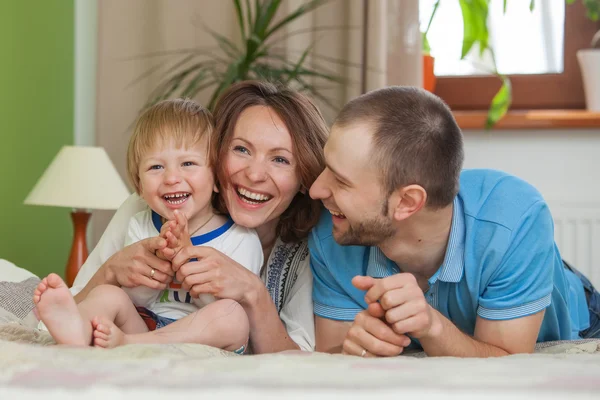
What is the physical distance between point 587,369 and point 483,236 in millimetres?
495

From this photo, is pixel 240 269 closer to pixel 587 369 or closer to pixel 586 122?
pixel 587 369

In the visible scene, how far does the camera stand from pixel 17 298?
5.58 ft

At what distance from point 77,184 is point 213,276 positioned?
1418 mm

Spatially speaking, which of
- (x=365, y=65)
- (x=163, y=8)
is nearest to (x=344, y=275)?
(x=365, y=65)

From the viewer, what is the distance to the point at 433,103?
52.7 inches

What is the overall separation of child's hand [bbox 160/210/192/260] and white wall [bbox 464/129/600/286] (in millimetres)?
2043

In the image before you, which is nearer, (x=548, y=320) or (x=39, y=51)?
(x=548, y=320)

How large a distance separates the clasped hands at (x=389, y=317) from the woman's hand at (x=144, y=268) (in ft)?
1.41

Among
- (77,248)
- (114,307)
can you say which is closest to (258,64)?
(77,248)

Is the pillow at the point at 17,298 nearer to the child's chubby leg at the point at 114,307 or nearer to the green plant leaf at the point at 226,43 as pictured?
the child's chubby leg at the point at 114,307

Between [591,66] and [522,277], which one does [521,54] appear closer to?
[591,66]

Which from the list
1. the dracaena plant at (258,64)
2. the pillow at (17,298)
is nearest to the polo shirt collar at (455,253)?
the pillow at (17,298)

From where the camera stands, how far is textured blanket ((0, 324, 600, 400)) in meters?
0.73

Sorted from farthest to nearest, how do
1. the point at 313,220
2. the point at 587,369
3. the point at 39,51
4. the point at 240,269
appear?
the point at 39,51
the point at 313,220
the point at 240,269
the point at 587,369
